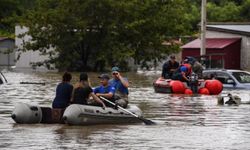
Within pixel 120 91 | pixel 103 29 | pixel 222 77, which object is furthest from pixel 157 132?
pixel 103 29

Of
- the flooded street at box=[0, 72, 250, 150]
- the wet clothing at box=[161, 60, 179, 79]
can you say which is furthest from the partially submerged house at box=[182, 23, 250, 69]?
the flooded street at box=[0, 72, 250, 150]

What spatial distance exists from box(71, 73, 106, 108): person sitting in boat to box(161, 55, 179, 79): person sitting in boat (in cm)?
1583

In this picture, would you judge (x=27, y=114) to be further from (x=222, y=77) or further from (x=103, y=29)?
(x=103, y=29)

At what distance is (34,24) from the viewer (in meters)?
64.9

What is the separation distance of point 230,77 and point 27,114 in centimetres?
1948

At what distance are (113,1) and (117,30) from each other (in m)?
2.36

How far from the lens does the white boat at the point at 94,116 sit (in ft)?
67.0

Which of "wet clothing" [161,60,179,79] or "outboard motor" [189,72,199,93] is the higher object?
"wet clothing" [161,60,179,79]

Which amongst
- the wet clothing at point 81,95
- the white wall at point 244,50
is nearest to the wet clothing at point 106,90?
the wet clothing at point 81,95

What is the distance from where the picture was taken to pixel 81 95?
2077 centimetres

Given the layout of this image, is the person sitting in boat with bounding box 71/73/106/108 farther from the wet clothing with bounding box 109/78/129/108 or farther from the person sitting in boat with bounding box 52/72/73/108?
the wet clothing with bounding box 109/78/129/108

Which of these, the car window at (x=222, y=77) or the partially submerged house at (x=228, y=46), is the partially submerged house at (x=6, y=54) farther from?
the car window at (x=222, y=77)

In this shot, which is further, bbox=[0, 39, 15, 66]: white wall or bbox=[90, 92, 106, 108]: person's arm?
bbox=[0, 39, 15, 66]: white wall

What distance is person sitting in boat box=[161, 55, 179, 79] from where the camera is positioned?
1437 inches
